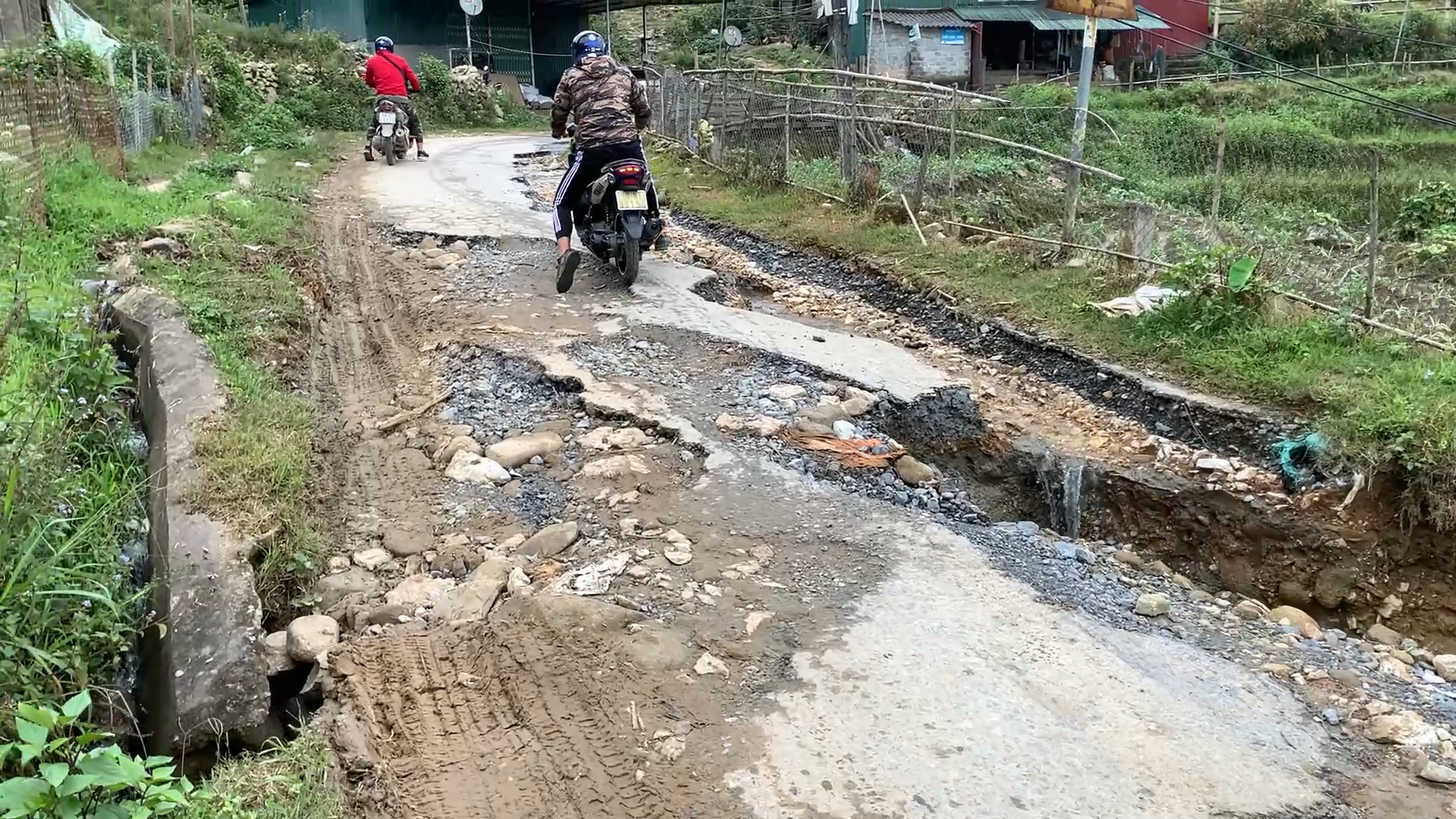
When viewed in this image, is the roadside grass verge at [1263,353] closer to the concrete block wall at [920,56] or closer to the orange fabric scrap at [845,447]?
the orange fabric scrap at [845,447]

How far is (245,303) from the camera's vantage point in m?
5.54

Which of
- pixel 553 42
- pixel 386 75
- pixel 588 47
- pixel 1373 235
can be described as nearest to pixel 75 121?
pixel 386 75

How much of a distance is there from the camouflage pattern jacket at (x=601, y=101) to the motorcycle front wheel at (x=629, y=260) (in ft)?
2.14

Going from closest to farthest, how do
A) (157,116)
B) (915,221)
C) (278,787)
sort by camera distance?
(278,787) → (915,221) → (157,116)

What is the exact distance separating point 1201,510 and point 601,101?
13.8 feet

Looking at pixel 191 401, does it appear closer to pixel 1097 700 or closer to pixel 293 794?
pixel 293 794

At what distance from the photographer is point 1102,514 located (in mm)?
4973

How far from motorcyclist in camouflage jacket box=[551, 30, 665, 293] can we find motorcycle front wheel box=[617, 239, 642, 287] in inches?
11.1

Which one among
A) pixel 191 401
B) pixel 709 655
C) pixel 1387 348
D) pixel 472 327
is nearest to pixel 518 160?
pixel 472 327

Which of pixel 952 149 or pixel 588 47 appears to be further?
pixel 952 149

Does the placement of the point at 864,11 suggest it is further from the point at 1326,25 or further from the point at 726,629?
the point at 726,629

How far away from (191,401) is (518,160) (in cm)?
997

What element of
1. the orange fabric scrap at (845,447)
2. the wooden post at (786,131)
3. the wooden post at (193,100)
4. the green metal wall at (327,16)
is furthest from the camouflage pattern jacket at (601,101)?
the green metal wall at (327,16)

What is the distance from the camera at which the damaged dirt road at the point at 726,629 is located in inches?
95.5
